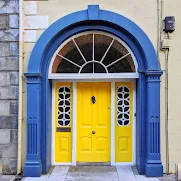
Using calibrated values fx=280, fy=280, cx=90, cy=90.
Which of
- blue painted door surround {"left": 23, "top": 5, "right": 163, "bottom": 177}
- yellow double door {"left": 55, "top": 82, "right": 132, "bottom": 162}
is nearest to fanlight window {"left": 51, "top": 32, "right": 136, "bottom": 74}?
blue painted door surround {"left": 23, "top": 5, "right": 163, "bottom": 177}

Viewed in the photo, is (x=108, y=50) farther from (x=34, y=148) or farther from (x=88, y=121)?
(x=34, y=148)

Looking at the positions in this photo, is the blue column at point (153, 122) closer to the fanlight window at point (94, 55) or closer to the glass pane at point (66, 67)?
the fanlight window at point (94, 55)

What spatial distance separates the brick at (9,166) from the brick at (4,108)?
109 centimetres

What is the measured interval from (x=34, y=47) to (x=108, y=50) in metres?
1.79

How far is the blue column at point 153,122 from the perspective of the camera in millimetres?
6434

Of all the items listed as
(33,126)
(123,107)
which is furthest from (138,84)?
(33,126)

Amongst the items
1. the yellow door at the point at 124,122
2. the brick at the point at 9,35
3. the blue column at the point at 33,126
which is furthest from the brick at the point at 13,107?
the yellow door at the point at 124,122

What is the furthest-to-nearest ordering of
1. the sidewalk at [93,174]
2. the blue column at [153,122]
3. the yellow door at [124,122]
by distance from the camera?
the yellow door at [124,122] < the blue column at [153,122] < the sidewalk at [93,174]

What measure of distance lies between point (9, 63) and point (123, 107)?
3038mm

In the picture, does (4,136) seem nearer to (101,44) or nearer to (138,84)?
(101,44)

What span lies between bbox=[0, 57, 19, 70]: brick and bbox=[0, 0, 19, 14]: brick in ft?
3.69

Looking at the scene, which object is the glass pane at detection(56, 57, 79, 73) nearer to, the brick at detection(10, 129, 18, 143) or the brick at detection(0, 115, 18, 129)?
the brick at detection(0, 115, 18, 129)

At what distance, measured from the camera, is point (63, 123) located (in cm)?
727

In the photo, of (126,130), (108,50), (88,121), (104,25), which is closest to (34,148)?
(88,121)
